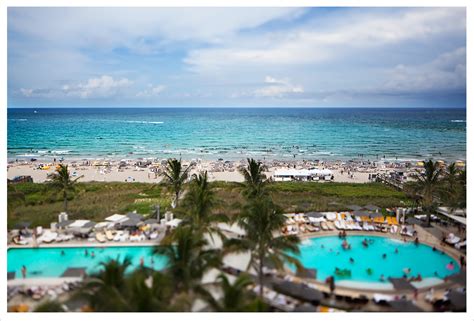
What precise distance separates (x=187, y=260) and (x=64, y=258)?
7.20 meters

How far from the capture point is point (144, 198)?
23.9 metres

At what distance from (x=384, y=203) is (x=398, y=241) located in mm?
5588

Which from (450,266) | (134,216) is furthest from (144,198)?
(450,266)

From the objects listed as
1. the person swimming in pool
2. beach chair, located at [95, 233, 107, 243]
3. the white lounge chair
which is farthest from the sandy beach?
the person swimming in pool

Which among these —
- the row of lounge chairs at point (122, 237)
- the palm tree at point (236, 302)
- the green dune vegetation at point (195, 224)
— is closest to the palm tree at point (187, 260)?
the green dune vegetation at point (195, 224)

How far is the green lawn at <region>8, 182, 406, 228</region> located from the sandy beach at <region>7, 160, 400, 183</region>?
533 centimetres

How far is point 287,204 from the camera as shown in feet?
70.6

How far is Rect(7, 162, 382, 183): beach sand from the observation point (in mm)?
32906

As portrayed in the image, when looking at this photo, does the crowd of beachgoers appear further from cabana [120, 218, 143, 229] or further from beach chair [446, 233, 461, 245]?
beach chair [446, 233, 461, 245]

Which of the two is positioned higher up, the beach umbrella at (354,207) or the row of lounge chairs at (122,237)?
the beach umbrella at (354,207)

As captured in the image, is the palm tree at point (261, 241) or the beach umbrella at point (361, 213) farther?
the beach umbrella at point (361, 213)

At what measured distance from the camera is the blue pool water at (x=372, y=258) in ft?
45.9

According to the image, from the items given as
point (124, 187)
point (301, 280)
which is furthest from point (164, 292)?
point (124, 187)

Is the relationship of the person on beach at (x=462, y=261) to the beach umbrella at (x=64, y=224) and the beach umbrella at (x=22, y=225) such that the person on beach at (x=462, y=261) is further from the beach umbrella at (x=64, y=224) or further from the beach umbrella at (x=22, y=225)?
the beach umbrella at (x=22, y=225)
